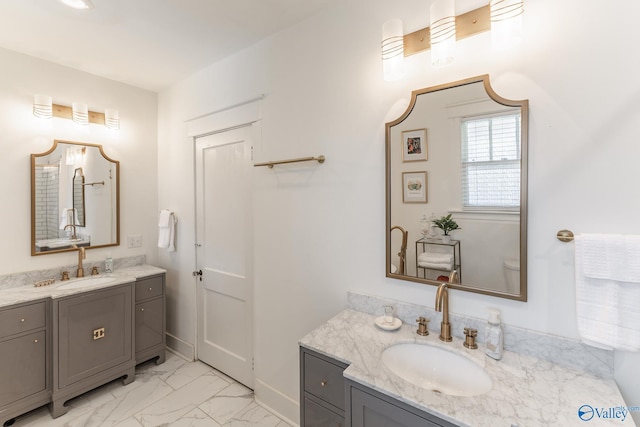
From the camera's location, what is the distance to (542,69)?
1.12 metres

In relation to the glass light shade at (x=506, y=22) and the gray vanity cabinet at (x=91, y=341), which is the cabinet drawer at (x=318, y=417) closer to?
the glass light shade at (x=506, y=22)

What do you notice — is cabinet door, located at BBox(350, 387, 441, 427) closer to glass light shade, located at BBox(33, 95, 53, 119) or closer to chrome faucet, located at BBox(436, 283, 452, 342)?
chrome faucet, located at BBox(436, 283, 452, 342)

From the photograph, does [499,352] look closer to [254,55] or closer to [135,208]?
[254,55]

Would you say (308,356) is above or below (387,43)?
below

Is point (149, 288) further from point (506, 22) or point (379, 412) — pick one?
point (506, 22)

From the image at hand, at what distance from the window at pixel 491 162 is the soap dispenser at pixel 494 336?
454 millimetres

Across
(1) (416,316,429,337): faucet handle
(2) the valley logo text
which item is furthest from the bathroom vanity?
(2) the valley logo text

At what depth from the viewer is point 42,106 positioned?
2.20m

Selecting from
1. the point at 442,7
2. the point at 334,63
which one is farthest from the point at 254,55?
the point at 442,7

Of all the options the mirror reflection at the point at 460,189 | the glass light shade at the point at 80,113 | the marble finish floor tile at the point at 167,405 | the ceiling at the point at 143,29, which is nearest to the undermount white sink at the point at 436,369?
the mirror reflection at the point at 460,189

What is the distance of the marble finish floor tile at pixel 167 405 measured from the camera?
1.94 m

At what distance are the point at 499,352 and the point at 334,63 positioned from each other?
5.45 ft

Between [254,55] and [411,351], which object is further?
[254,55]

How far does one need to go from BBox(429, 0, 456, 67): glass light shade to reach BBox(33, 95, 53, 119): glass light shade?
2.77 metres
